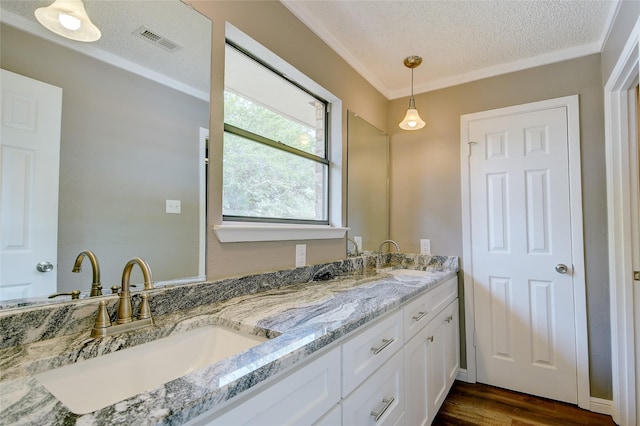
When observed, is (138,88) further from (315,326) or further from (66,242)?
(315,326)

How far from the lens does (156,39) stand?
114 centimetres

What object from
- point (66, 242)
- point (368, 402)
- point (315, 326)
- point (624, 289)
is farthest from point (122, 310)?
point (624, 289)

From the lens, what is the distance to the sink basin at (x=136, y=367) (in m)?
0.71

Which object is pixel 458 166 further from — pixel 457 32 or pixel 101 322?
pixel 101 322

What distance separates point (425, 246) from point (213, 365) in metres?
2.19

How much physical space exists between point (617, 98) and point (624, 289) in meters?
1.12

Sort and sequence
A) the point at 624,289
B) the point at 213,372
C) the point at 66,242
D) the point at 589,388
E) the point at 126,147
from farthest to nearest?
the point at 589,388 < the point at 624,289 < the point at 126,147 < the point at 66,242 < the point at 213,372

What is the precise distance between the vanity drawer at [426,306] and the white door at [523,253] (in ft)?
1.20

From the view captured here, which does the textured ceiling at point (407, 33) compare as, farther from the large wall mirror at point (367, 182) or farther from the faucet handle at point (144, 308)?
the faucet handle at point (144, 308)

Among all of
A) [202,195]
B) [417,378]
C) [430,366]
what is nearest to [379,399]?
[417,378]

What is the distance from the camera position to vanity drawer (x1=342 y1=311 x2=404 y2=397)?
985 millimetres

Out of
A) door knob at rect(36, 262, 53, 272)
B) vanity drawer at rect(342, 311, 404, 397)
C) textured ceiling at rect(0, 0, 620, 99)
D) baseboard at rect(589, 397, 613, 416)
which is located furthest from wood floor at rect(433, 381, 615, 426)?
textured ceiling at rect(0, 0, 620, 99)

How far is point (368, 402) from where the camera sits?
1100 mm

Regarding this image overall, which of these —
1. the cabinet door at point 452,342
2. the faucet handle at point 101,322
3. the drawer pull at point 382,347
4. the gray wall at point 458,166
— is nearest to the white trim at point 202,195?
the faucet handle at point 101,322
